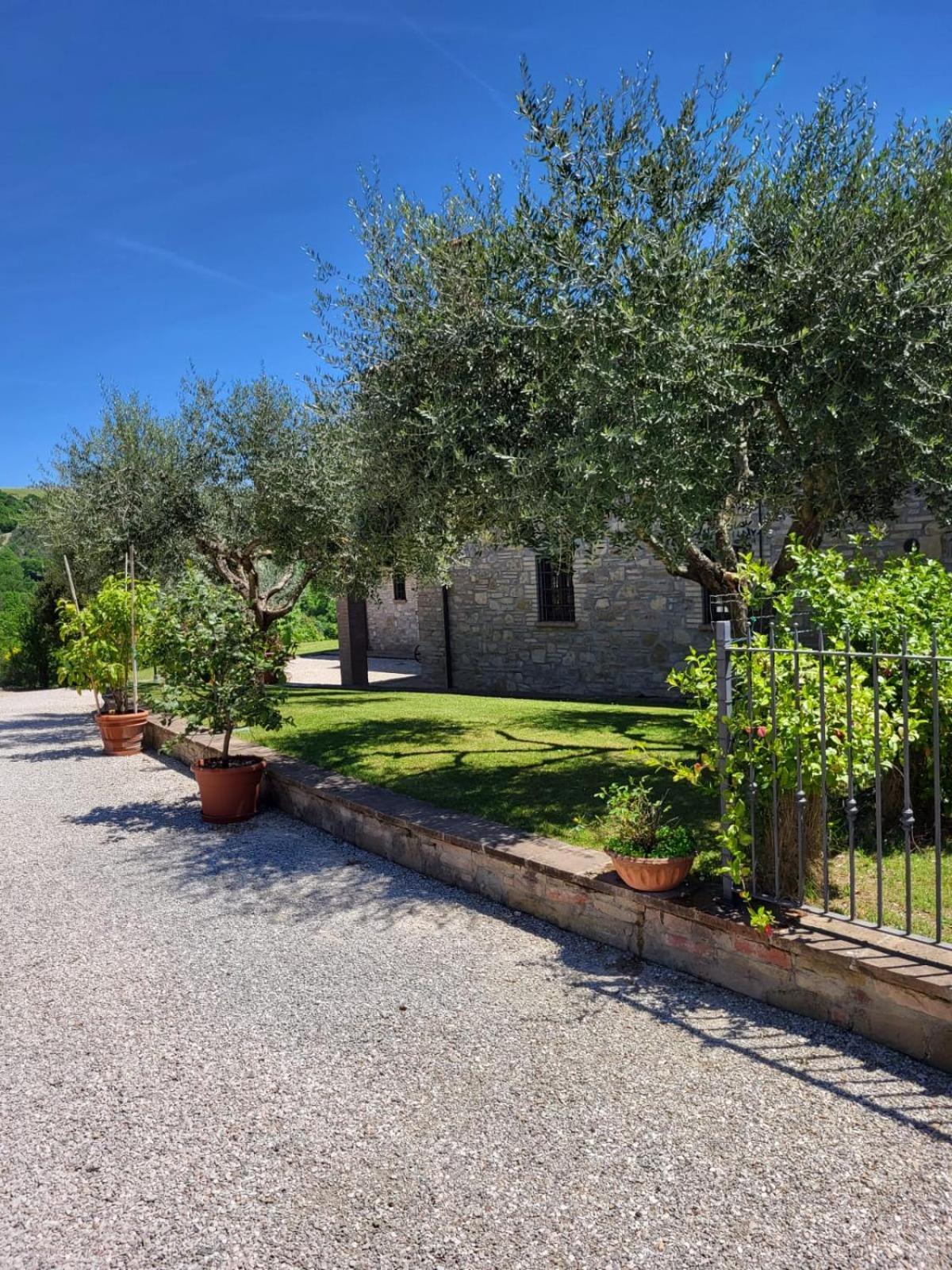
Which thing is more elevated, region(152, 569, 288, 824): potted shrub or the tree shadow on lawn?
region(152, 569, 288, 824): potted shrub

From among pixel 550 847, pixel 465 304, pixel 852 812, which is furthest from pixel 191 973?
pixel 465 304

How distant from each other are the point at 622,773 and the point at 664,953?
317cm

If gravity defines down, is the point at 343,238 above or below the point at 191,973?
above

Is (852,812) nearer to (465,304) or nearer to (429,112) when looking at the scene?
(465,304)

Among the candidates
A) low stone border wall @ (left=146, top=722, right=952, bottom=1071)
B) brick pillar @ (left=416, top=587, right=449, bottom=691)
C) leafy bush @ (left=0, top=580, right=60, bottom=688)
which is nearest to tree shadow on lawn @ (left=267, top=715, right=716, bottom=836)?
low stone border wall @ (left=146, top=722, right=952, bottom=1071)

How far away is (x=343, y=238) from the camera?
21.2 feet

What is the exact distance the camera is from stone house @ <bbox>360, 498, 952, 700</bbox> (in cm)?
1364

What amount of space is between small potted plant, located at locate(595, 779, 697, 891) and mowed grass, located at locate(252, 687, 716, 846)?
31cm

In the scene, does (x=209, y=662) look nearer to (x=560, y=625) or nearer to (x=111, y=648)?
(x=111, y=648)

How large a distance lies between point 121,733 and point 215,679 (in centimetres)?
462

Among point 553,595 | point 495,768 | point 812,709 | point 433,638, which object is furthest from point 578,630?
point 812,709

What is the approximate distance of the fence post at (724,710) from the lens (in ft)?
12.8

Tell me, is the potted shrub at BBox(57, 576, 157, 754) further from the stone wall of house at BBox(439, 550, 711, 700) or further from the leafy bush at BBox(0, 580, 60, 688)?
the leafy bush at BBox(0, 580, 60, 688)

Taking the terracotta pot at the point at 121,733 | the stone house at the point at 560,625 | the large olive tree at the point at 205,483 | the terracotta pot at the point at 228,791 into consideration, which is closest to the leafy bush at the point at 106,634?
the terracotta pot at the point at 121,733
